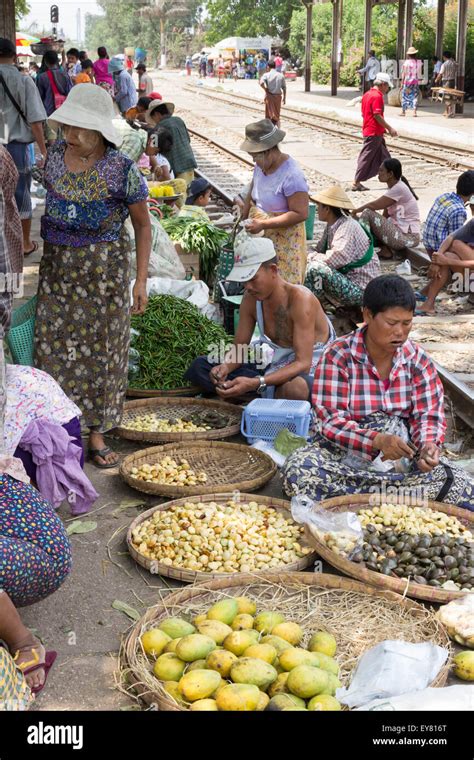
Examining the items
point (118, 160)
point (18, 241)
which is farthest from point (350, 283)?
point (18, 241)

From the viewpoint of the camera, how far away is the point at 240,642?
113 inches

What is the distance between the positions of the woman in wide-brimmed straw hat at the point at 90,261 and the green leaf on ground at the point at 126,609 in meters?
1.35

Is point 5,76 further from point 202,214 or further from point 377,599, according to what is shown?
point 377,599

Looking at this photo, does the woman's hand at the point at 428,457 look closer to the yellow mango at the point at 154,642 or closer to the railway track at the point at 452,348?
the yellow mango at the point at 154,642

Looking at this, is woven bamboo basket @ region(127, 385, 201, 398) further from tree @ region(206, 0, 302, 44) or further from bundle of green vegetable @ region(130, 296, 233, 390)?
tree @ region(206, 0, 302, 44)

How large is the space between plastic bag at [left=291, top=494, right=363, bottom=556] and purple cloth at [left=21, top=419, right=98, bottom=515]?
3.12 ft

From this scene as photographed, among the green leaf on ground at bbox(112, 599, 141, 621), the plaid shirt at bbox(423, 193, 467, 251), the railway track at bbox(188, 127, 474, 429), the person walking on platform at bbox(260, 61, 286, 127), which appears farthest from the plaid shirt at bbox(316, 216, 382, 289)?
the person walking on platform at bbox(260, 61, 286, 127)

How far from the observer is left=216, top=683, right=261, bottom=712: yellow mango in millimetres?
2557

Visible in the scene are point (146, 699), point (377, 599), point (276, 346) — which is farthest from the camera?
point (276, 346)

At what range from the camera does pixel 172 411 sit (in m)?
5.37

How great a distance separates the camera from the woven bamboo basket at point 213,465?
422 cm

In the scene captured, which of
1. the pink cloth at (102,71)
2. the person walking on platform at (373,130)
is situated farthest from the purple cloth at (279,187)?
the pink cloth at (102,71)

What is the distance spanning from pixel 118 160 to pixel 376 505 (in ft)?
6.65

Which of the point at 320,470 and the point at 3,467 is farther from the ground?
the point at 3,467
